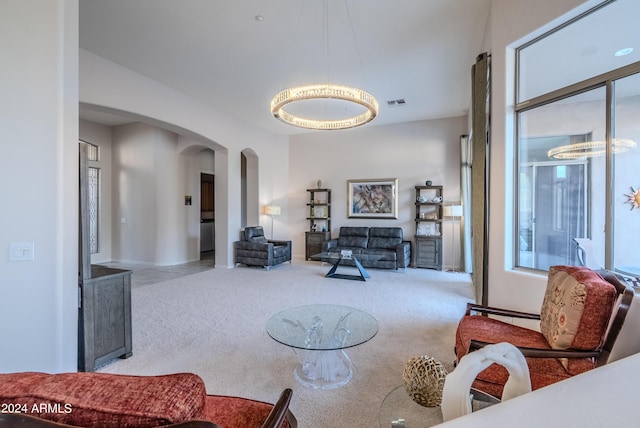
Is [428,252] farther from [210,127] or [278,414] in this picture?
[278,414]

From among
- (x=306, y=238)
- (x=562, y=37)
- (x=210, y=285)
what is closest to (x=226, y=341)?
(x=210, y=285)

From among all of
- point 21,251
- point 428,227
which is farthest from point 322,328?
point 428,227

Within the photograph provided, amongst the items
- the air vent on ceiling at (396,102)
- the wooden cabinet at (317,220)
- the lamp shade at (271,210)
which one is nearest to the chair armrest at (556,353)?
the air vent on ceiling at (396,102)

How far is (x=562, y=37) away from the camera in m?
2.65

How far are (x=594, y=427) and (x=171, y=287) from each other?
215 inches

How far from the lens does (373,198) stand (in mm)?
7668

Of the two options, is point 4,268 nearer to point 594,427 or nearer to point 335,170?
point 594,427

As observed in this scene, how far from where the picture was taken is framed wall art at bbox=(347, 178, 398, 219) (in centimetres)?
747

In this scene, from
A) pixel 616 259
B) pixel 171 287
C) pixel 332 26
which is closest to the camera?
pixel 616 259

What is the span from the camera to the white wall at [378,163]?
696cm

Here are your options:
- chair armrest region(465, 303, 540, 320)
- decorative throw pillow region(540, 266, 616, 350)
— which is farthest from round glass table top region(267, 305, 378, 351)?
decorative throw pillow region(540, 266, 616, 350)

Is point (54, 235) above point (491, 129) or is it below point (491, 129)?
below

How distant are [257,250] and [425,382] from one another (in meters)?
5.58

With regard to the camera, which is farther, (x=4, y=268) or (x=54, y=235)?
(x=54, y=235)
